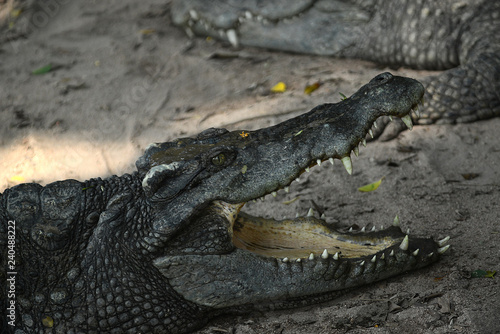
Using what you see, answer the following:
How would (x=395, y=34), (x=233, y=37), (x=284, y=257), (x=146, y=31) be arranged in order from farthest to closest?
(x=146, y=31) → (x=233, y=37) → (x=395, y=34) → (x=284, y=257)

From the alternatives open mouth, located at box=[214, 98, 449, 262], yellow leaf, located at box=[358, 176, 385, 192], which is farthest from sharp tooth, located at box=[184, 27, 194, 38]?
open mouth, located at box=[214, 98, 449, 262]

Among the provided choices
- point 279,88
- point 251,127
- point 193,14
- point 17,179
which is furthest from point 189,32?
point 17,179

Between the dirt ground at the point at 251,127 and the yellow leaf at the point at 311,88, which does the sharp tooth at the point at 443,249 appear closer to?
the dirt ground at the point at 251,127

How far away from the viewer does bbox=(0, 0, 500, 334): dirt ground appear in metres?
2.73

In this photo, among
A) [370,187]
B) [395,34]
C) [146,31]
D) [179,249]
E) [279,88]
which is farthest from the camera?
[146,31]

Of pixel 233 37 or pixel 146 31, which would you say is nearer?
pixel 233 37

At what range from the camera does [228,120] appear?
16.1ft

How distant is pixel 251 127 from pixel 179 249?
221 centimetres

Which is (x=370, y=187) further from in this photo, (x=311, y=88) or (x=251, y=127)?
(x=311, y=88)

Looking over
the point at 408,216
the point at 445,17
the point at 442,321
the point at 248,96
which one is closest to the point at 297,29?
the point at 248,96

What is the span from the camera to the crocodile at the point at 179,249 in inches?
105

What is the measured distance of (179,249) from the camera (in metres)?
2.70

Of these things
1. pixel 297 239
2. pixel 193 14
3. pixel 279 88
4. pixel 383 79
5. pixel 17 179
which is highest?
pixel 383 79

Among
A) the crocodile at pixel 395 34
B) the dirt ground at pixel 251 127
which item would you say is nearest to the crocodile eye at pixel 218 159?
the dirt ground at pixel 251 127
